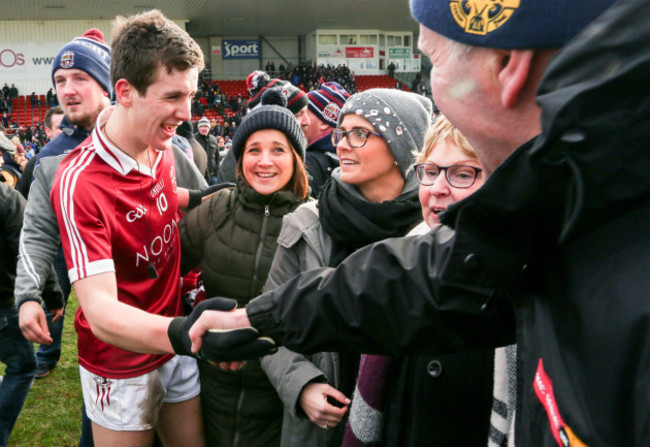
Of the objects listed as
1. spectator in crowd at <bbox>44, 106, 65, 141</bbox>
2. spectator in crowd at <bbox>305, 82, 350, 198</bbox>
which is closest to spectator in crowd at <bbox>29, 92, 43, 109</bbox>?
spectator in crowd at <bbox>44, 106, 65, 141</bbox>

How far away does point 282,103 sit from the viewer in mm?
3490

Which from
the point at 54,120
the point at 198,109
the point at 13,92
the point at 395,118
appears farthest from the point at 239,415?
the point at 13,92

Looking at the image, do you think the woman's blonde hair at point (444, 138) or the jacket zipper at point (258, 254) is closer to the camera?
the woman's blonde hair at point (444, 138)

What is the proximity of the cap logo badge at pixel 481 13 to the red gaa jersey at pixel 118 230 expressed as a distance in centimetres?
158

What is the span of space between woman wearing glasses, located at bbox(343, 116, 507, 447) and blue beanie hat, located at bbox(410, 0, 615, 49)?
2.15 ft

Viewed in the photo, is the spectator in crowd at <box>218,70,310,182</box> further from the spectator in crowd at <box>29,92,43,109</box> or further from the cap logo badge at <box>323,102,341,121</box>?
the spectator in crowd at <box>29,92,43,109</box>

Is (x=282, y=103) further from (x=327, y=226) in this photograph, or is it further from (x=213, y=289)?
(x=327, y=226)

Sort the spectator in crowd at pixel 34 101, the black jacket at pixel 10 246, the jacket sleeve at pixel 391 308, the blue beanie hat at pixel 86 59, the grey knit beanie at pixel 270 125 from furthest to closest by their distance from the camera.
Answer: the spectator in crowd at pixel 34 101 < the black jacket at pixel 10 246 < the blue beanie hat at pixel 86 59 < the grey knit beanie at pixel 270 125 < the jacket sleeve at pixel 391 308

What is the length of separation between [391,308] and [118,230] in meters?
1.39

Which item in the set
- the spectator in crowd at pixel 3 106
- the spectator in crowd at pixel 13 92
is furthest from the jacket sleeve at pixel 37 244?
the spectator in crowd at pixel 13 92

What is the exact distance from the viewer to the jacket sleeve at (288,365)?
6.38 ft

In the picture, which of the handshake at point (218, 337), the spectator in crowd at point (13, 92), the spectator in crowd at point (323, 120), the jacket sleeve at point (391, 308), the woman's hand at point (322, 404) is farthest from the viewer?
the spectator in crowd at point (13, 92)

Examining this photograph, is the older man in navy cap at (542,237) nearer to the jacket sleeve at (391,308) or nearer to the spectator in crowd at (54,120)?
the jacket sleeve at (391,308)

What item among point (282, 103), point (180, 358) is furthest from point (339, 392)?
point (282, 103)
